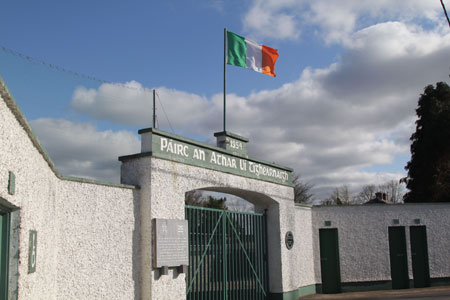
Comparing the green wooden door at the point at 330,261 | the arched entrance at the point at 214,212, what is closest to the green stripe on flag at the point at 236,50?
the arched entrance at the point at 214,212

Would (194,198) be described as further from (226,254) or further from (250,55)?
(226,254)

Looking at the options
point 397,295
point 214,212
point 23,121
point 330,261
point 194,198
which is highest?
point 194,198

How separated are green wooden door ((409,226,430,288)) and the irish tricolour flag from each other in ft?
22.9

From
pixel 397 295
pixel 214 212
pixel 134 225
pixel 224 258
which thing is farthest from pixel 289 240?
pixel 134 225

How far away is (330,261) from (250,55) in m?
6.72

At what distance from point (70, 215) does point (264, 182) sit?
20.0 feet

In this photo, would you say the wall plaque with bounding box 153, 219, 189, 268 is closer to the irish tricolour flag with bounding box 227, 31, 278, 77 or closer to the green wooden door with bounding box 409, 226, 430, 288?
the irish tricolour flag with bounding box 227, 31, 278, 77

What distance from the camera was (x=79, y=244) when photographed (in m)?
7.36

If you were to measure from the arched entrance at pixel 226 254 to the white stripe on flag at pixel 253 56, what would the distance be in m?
3.31

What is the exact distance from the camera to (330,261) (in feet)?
50.2

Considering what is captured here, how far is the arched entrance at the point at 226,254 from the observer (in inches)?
396

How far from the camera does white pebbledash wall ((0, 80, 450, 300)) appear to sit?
4.88 meters

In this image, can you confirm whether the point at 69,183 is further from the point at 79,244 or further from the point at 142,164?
the point at 142,164

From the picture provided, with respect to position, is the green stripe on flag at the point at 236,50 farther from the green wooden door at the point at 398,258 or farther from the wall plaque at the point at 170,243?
the green wooden door at the point at 398,258
